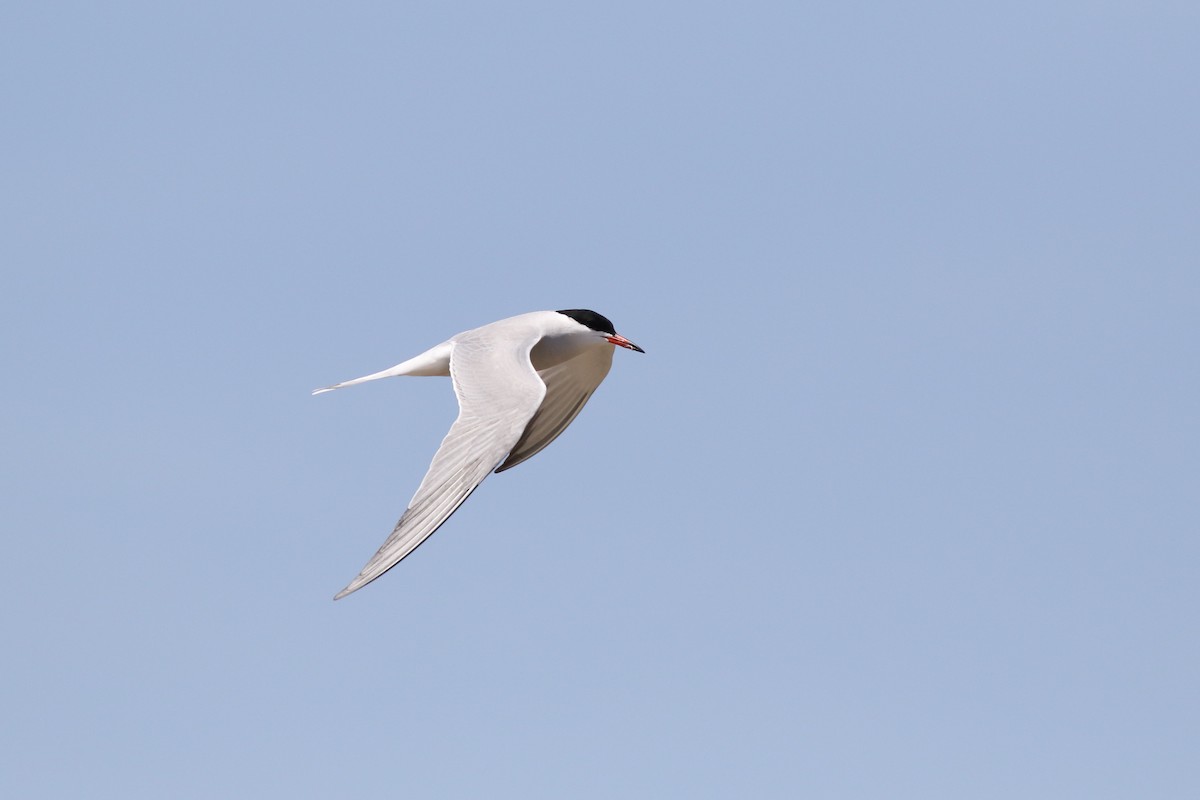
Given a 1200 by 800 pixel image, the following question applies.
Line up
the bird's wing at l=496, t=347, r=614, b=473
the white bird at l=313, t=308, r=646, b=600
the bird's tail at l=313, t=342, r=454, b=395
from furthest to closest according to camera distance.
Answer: the bird's wing at l=496, t=347, r=614, b=473
the bird's tail at l=313, t=342, r=454, b=395
the white bird at l=313, t=308, r=646, b=600

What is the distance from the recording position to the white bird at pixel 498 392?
1017 centimetres

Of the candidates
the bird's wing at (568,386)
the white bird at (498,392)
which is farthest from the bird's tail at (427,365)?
the bird's wing at (568,386)

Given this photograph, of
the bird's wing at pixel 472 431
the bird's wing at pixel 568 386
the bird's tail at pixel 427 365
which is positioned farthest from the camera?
the bird's wing at pixel 568 386

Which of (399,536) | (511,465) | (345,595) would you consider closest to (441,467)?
(399,536)

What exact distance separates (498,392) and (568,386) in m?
3.42

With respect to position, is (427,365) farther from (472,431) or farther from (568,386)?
(472,431)

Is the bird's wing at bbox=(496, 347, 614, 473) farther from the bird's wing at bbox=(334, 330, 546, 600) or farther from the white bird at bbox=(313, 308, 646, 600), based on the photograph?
the bird's wing at bbox=(334, 330, 546, 600)

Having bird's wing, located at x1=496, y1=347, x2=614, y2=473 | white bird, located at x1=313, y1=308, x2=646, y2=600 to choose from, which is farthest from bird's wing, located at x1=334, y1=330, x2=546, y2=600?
bird's wing, located at x1=496, y1=347, x2=614, y2=473

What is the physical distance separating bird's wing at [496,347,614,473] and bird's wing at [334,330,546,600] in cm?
156

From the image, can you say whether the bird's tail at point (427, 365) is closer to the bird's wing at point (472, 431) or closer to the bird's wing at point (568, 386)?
the bird's wing at point (472, 431)

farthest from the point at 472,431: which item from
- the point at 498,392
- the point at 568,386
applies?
the point at 568,386

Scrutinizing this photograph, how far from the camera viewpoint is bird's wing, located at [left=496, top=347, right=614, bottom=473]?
14.9 m

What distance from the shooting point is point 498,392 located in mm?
11805

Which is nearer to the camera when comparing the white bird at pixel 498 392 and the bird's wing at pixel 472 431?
the bird's wing at pixel 472 431
